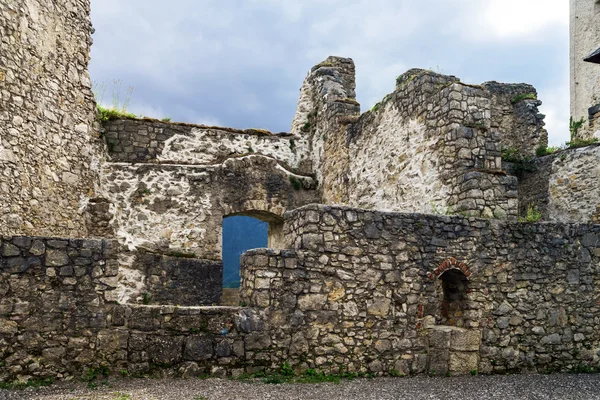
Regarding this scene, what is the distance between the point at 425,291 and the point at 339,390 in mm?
2035

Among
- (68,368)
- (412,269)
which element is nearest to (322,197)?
(412,269)

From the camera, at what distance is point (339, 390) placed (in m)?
6.09

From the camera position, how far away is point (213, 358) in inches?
253

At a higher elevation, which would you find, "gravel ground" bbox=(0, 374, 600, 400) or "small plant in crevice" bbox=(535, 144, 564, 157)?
"small plant in crevice" bbox=(535, 144, 564, 157)

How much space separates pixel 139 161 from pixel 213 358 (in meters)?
6.68

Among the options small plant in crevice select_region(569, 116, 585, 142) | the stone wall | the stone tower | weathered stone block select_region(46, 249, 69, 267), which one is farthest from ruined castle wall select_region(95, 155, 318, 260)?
the stone tower

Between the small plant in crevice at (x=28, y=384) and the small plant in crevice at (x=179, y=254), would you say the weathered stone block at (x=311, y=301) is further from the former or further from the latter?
the small plant in crevice at (x=179, y=254)

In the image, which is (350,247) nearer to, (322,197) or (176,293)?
(176,293)

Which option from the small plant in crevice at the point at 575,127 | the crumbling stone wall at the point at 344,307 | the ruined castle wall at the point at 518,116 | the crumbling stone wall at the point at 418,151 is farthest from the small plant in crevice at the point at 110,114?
the small plant in crevice at the point at 575,127

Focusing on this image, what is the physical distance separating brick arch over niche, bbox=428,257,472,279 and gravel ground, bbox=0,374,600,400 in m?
1.37

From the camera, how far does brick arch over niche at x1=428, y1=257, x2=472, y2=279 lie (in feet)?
24.3

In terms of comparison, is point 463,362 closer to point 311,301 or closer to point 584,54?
point 311,301

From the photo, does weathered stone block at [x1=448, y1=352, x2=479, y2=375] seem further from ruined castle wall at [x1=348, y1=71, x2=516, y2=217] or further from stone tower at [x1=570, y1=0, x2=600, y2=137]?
stone tower at [x1=570, y1=0, x2=600, y2=137]

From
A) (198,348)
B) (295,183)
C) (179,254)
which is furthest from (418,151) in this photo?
(179,254)
